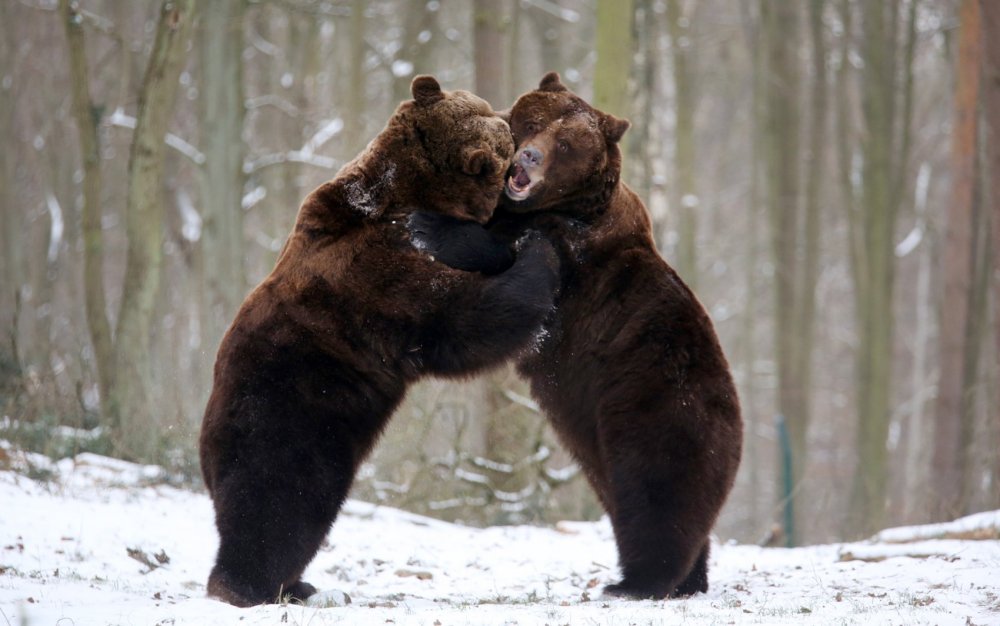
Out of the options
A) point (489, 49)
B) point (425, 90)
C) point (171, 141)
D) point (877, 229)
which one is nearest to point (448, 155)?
point (425, 90)

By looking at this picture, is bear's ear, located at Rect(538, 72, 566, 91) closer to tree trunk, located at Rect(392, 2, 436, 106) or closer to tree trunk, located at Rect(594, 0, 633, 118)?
tree trunk, located at Rect(594, 0, 633, 118)

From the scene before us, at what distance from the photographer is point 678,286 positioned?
5.68m

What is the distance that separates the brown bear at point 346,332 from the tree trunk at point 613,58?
480cm

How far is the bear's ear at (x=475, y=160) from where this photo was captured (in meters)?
5.44

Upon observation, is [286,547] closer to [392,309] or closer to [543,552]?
[392,309]

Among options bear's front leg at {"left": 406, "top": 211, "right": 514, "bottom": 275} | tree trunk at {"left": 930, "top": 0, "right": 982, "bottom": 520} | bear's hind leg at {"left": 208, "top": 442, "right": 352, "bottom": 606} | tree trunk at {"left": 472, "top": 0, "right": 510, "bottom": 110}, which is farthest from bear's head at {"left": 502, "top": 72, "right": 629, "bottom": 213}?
tree trunk at {"left": 930, "top": 0, "right": 982, "bottom": 520}

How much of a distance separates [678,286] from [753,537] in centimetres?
810

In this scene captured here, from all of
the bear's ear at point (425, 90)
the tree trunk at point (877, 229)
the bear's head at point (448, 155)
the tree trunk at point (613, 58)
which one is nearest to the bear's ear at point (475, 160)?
the bear's head at point (448, 155)

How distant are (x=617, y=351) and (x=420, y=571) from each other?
230 centimetres

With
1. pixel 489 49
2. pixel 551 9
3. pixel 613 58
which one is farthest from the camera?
pixel 551 9

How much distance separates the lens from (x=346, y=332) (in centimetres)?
511

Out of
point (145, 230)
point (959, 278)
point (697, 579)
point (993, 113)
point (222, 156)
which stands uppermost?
point (993, 113)

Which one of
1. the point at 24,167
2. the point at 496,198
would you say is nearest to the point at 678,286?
the point at 496,198

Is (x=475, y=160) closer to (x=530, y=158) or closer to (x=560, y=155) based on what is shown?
(x=530, y=158)
